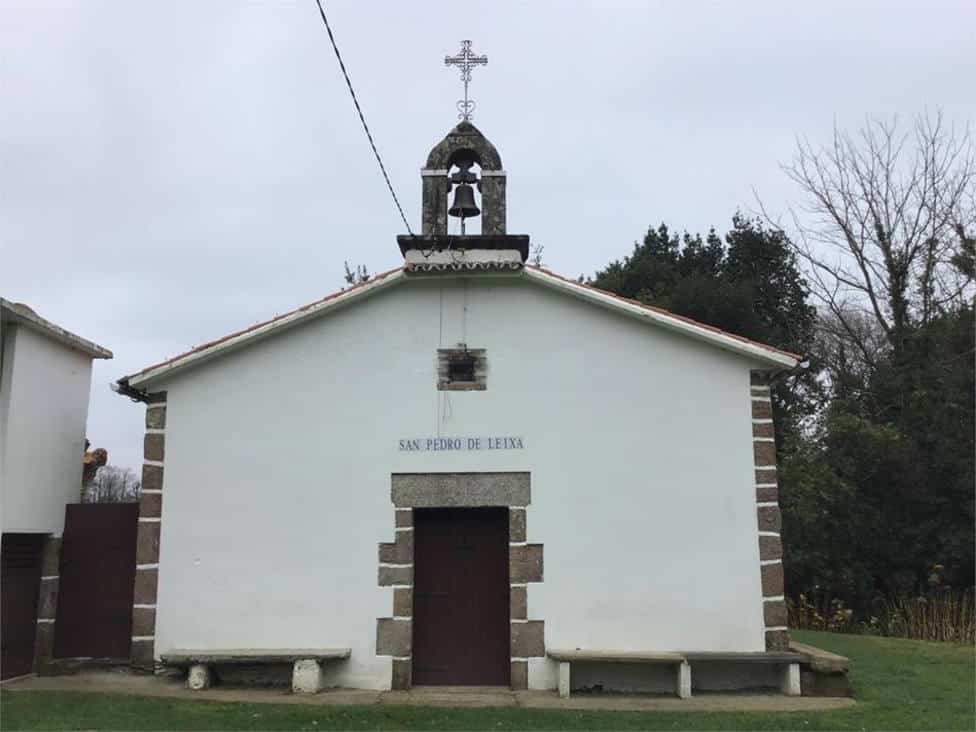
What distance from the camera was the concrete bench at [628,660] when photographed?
8539 mm

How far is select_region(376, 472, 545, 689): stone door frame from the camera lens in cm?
889

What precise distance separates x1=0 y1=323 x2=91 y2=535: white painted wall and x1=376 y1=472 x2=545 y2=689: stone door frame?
3.78 metres

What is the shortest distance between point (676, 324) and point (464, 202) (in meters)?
2.78

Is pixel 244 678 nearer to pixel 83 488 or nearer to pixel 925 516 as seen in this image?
pixel 83 488

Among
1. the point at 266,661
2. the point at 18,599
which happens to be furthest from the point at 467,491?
the point at 18,599

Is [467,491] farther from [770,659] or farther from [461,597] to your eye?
[770,659]

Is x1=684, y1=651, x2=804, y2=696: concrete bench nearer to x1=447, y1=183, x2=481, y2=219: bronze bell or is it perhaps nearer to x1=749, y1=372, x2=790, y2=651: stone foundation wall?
x1=749, y1=372, x2=790, y2=651: stone foundation wall

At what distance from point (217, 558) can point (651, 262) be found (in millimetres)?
19470

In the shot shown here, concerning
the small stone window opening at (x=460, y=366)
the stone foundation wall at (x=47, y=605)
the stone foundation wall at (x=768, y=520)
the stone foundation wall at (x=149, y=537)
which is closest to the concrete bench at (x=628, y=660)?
the stone foundation wall at (x=768, y=520)

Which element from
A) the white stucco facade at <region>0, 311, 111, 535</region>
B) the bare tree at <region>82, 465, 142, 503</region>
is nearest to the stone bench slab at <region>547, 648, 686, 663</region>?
the white stucco facade at <region>0, 311, 111, 535</region>

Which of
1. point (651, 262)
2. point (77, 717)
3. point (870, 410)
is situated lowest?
point (77, 717)

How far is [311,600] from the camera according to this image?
9.06 metres

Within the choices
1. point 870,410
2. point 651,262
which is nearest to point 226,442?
point 870,410

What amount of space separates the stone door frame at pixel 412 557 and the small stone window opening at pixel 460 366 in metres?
0.99
